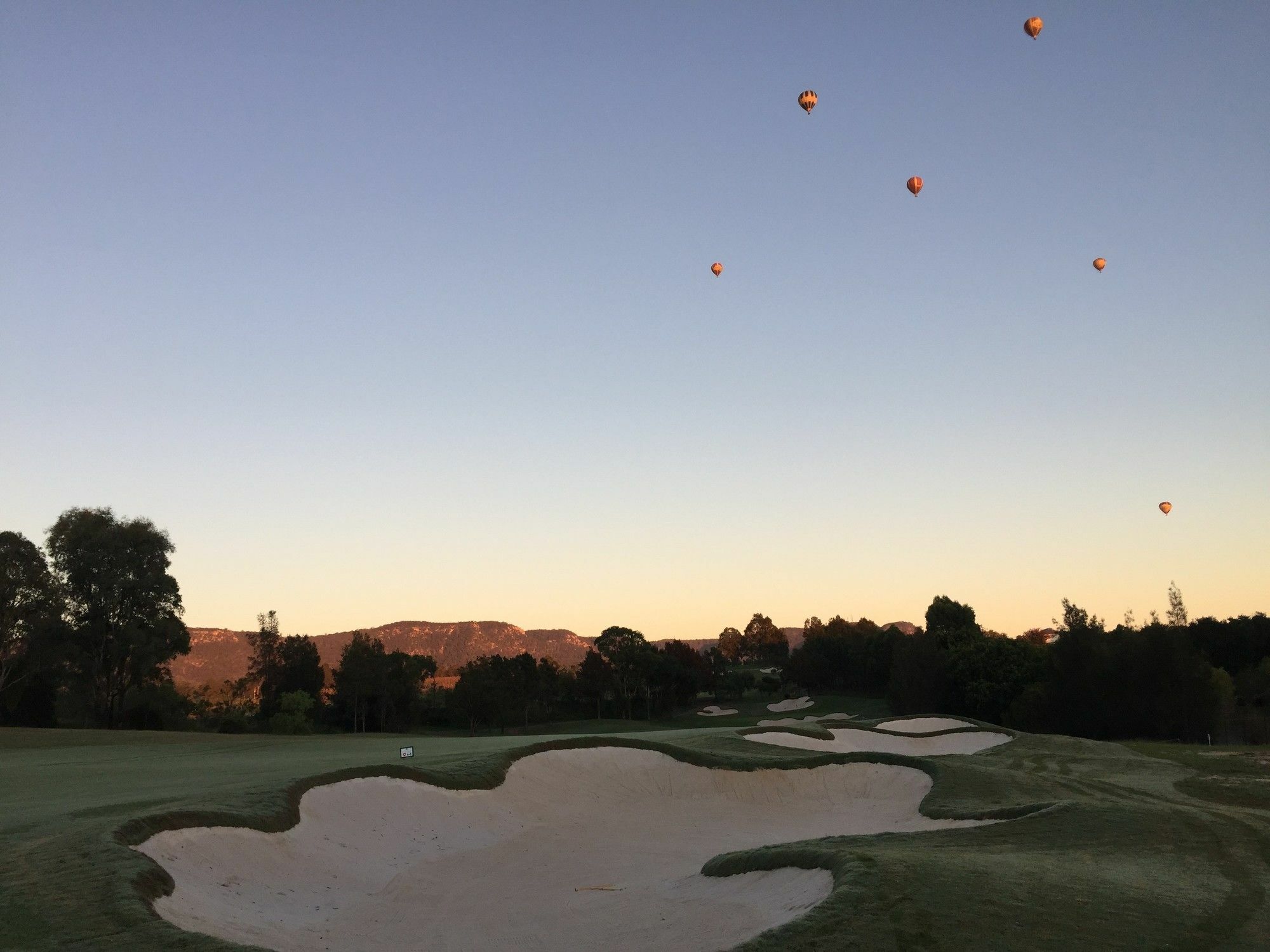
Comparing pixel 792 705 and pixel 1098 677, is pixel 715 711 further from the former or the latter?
→ pixel 1098 677

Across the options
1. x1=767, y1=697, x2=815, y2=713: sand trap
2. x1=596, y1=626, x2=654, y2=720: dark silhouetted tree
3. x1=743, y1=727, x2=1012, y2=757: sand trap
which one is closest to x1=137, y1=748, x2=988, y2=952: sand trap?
x1=743, y1=727, x2=1012, y2=757: sand trap

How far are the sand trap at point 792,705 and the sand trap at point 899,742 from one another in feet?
143

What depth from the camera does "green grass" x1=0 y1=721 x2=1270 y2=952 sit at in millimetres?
9383

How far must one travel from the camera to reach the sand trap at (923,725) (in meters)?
41.9

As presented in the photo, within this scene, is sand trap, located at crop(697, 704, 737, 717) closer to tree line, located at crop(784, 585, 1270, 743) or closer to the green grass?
tree line, located at crop(784, 585, 1270, 743)

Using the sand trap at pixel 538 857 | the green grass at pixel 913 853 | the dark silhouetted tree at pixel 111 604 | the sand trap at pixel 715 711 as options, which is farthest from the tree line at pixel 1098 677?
the dark silhouetted tree at pixel 111 604

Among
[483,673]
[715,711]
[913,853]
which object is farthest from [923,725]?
[715,711]

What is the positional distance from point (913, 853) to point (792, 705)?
7630cm

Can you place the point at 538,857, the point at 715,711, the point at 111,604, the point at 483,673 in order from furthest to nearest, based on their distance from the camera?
the point at 715,711 < the point at 483,673 < the point at 111,604 < the point at 538,857

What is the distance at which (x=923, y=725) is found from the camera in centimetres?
4378

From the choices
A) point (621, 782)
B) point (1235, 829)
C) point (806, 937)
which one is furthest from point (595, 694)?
point (806, 937)

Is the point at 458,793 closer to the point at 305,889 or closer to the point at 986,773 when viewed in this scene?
the point at 305,889

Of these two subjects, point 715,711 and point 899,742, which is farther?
point 715,711

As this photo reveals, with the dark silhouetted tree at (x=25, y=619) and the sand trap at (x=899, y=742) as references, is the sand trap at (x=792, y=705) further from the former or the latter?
the dark silhouetted tree at (x=25, y=619)
